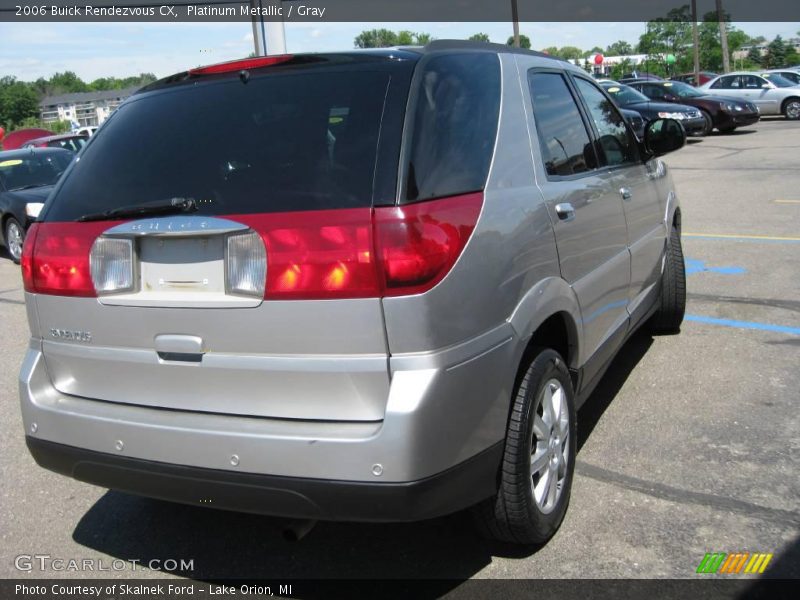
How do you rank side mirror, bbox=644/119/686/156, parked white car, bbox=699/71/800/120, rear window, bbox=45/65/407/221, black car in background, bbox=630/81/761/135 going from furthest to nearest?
parked white car, bbox=699/71/800/120
black car in background, bbox=630/81/761/135
side mirror, bbox=644/119/686/156
rear window, bbox=45/65/407/221

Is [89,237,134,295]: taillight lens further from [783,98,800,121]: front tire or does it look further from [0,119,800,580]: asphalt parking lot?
[783,98,800,121]: front tire

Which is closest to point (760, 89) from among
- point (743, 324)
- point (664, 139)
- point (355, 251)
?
point (743, 324)

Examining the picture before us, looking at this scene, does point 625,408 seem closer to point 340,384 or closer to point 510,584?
point 510,584

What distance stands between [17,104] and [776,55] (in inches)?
3353

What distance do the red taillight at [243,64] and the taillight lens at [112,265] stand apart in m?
0.80

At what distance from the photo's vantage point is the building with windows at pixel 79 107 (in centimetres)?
11250

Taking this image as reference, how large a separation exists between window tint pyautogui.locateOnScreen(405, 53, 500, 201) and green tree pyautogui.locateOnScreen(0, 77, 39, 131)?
104 metres

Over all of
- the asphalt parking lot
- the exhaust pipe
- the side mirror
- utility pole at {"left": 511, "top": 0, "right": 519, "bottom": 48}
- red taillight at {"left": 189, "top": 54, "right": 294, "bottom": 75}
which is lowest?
the asphalt parking lot

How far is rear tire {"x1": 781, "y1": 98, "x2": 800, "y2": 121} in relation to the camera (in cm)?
2639

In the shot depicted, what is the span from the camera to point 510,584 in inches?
115

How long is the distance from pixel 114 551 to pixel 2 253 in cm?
1070

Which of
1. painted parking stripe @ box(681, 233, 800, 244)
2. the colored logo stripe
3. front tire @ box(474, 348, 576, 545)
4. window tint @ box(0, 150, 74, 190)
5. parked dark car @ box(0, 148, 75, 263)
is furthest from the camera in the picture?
window tint @ box(0, 150, 74, 190)

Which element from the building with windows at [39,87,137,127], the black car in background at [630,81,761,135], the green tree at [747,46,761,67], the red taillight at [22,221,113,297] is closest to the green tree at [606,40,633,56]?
the green tree at [747,46,761,67]

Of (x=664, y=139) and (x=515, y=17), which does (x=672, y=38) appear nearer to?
(x=515, y=17)
